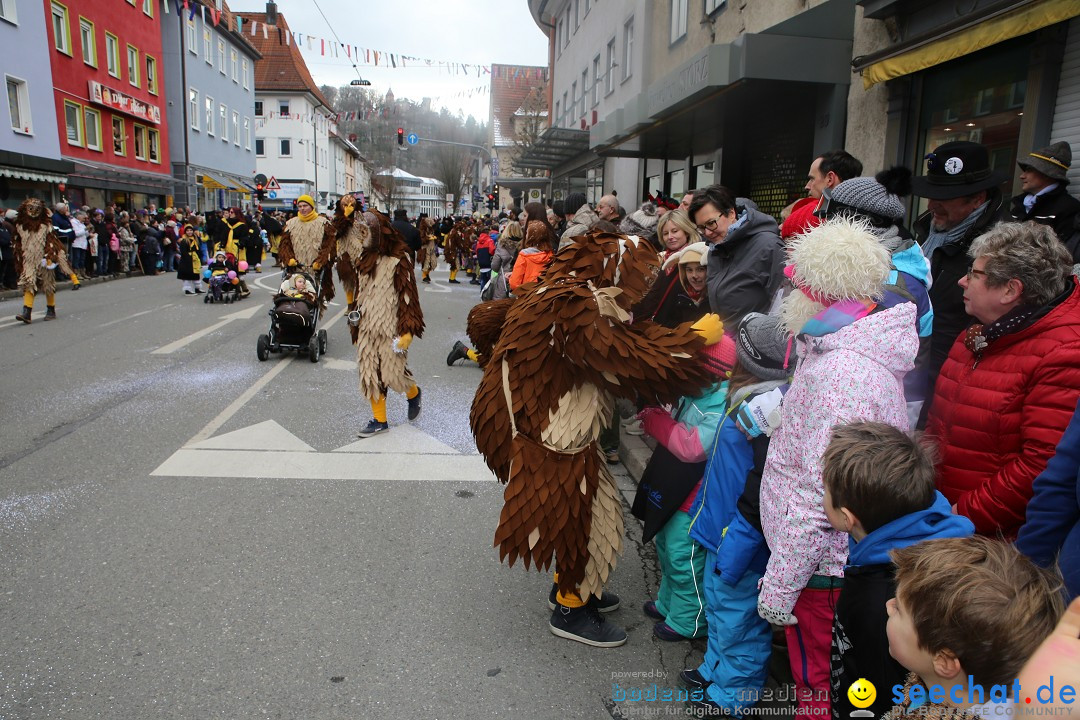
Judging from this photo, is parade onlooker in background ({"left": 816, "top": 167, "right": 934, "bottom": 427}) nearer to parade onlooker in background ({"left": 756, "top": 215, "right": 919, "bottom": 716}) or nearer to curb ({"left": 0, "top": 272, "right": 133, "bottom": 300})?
parade onlooker in background ({"left": 756, "top": 215, "right": 919, "bottom": 716})

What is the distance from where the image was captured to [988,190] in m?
3.45

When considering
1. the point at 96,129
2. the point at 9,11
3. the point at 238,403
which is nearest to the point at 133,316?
the point at 238,403

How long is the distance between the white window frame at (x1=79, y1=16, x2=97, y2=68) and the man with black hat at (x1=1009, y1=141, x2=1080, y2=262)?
1184 inches

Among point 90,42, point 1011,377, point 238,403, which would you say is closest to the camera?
point 1011,377

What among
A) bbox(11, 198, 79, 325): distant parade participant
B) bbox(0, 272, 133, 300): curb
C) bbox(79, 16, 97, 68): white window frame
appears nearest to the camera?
bbox(11, 198, 79, 325): distant parade participant

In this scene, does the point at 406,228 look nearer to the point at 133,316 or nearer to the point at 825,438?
the point at 133,316

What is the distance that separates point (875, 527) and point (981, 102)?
6.12 meters

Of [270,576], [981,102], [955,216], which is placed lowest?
[270,576]

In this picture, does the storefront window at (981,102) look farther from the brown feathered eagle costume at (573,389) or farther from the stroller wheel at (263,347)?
the stroller wheel at (263,347)

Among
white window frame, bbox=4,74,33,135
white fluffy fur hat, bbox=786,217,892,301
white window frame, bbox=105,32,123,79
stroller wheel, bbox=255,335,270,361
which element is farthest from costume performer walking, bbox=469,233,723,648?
white window frame, bbox=105,32,123,79

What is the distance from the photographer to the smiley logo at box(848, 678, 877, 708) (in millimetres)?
1872

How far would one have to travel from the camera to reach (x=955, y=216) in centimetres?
345

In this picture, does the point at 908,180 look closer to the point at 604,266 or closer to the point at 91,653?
the point at 604,266

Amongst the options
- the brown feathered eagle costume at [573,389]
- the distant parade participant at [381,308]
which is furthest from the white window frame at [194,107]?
the brown feathered eagle costume at [573,389]
